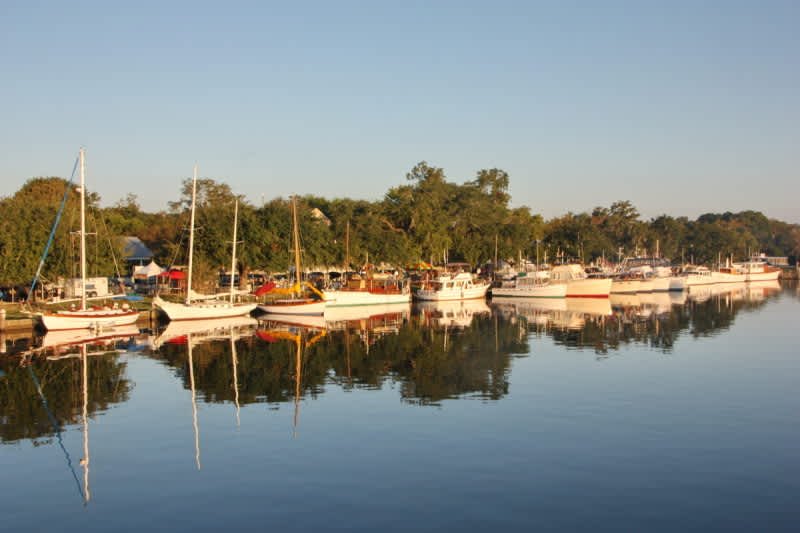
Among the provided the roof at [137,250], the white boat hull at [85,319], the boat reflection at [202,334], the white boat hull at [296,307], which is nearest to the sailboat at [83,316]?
the white boat hull at [85,319]

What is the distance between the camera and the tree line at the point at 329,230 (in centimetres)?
5681

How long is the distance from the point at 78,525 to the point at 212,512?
9.00 feet

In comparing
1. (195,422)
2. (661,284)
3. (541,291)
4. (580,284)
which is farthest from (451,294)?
(195,422)

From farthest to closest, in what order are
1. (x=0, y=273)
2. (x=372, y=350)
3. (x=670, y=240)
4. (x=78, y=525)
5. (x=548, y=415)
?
(x=670, y=240)
(x=0, y=273)
(x=372, y=350)
(x=548, y=415)
(x=78, y=525)

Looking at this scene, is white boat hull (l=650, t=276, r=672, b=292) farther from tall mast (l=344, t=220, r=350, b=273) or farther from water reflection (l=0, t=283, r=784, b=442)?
tall mast (l=344, t=220, r=350, b=273)

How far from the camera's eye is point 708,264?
175m

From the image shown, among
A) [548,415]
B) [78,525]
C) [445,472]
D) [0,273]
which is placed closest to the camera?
[78,525]

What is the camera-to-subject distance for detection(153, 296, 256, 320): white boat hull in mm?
55084

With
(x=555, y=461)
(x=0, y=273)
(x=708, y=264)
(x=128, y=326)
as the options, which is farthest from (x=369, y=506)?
(x=708, y=264)

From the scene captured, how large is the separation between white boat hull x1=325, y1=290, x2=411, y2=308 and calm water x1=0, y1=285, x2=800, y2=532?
88.2ft

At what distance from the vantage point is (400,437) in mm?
22297

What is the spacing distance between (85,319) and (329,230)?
41.4 m

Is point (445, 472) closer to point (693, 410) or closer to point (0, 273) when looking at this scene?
point (693, 410)

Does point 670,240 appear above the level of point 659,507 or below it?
above
